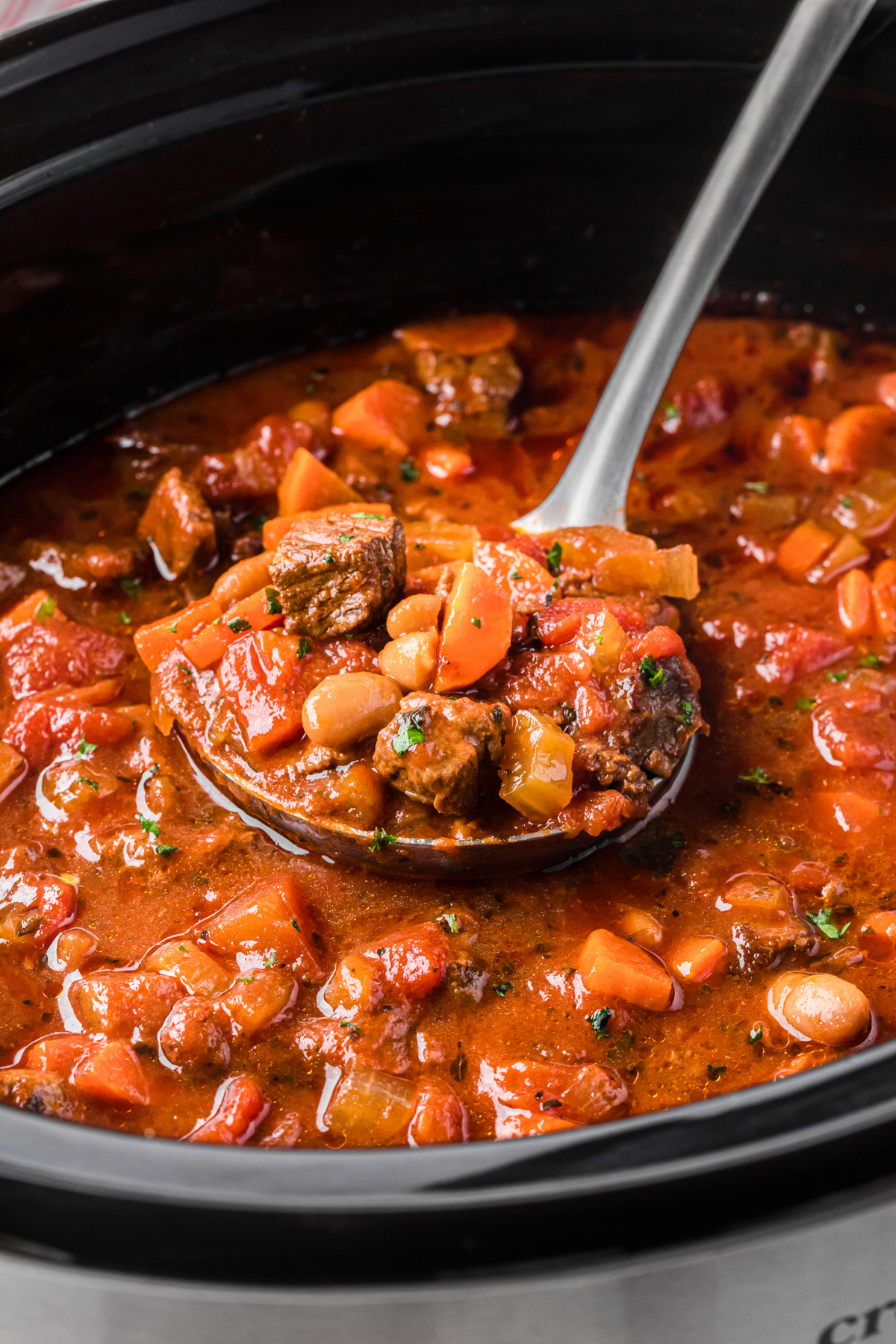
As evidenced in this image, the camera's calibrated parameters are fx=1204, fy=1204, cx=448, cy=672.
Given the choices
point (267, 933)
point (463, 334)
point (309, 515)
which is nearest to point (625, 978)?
point (267, 933)

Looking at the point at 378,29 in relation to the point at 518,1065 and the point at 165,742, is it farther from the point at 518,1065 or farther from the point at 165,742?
the point at 518,1065

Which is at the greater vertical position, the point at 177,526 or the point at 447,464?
the point at 177,526

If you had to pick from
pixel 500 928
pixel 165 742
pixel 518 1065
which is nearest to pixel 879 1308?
pixel 518 1065

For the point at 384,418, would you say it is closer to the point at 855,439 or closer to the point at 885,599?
the point at 855,439

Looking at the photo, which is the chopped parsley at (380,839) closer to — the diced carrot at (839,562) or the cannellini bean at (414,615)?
the cannellini bean at (414,615)

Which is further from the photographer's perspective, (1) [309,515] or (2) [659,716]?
(1) [309,515]

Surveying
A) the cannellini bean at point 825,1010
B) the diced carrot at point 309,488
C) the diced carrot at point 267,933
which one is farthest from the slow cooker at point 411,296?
the diced carrot at point 267,933

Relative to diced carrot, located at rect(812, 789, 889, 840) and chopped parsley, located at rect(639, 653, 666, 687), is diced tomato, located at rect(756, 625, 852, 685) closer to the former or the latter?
diced carrot, located at rect(812, 789, 889, 840)

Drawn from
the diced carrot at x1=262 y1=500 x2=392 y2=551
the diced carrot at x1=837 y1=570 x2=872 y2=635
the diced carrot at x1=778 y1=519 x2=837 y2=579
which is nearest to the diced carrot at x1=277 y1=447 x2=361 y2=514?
the diced carrot at x1=262 y1=500 x2=392 y2=551
